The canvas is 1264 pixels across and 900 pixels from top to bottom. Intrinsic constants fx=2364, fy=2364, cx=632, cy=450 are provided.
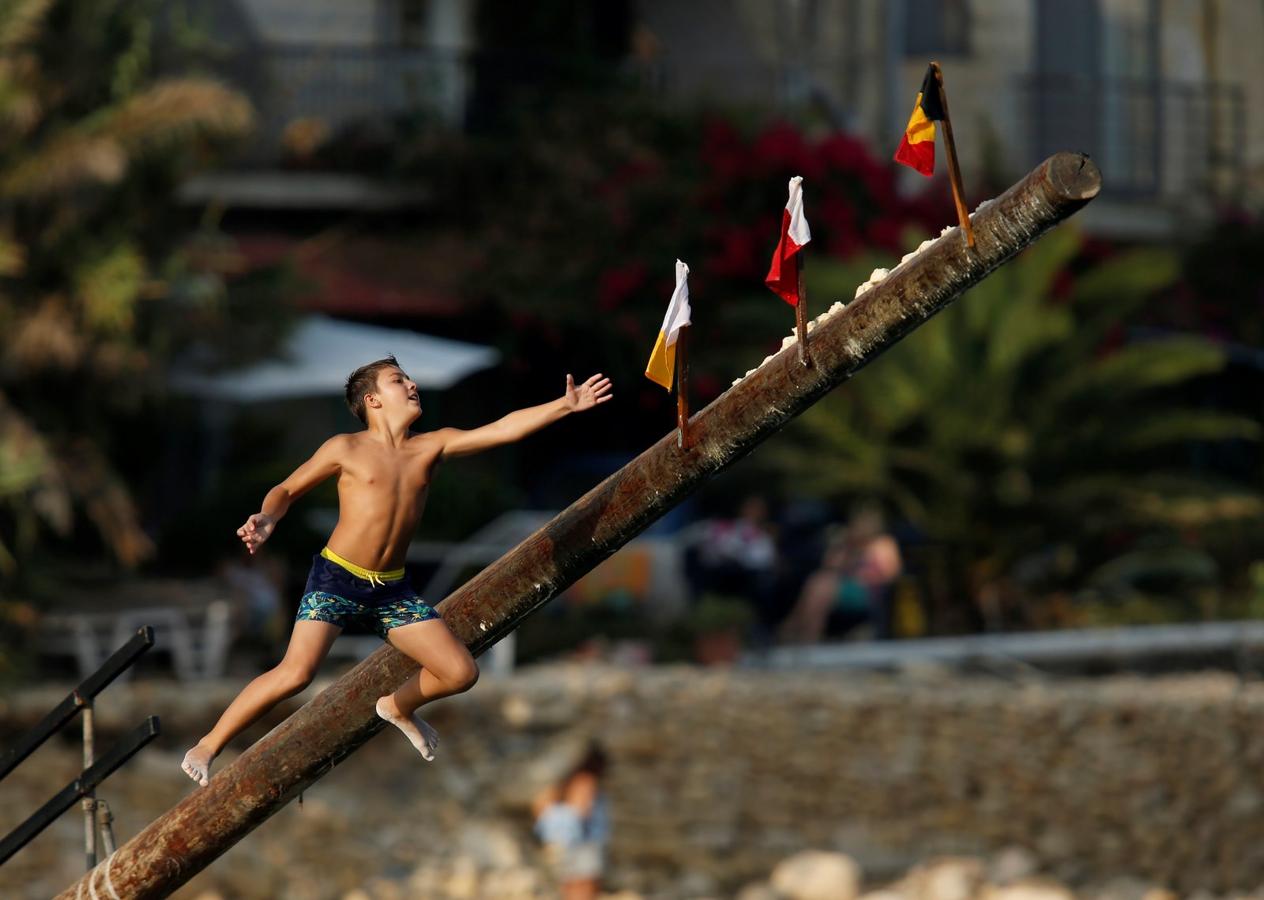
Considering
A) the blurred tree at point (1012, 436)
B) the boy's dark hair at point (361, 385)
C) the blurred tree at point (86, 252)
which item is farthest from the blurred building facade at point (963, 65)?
the boy's dark hair at point (361, 385)

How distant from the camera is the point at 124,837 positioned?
65.8 ft

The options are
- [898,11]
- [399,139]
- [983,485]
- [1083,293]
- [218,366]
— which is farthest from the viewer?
[898,11]

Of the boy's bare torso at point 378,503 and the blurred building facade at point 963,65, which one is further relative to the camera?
the blurred building facade at point 963,65

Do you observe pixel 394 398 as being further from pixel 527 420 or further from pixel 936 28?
pixel 936 28

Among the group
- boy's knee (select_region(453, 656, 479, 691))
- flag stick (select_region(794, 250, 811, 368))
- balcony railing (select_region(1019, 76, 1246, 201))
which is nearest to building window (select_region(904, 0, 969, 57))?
balcony railing (select_region(1019, 76, 1246, 201))

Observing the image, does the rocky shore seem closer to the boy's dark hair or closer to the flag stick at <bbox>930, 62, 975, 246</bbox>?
the boy's dark hair

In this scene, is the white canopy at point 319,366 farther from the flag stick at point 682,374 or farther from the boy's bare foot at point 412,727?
the flag stick at point 682,374

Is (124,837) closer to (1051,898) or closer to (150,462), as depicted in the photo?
(150,462)

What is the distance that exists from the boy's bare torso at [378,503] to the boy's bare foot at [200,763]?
0.59 m

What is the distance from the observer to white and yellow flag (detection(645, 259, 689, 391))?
4137mm

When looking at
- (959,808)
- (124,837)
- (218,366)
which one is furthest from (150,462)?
(959,808)

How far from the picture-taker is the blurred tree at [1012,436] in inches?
824

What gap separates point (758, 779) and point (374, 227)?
7.06 meters

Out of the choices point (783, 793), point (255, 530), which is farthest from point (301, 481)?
point (783, 793)
